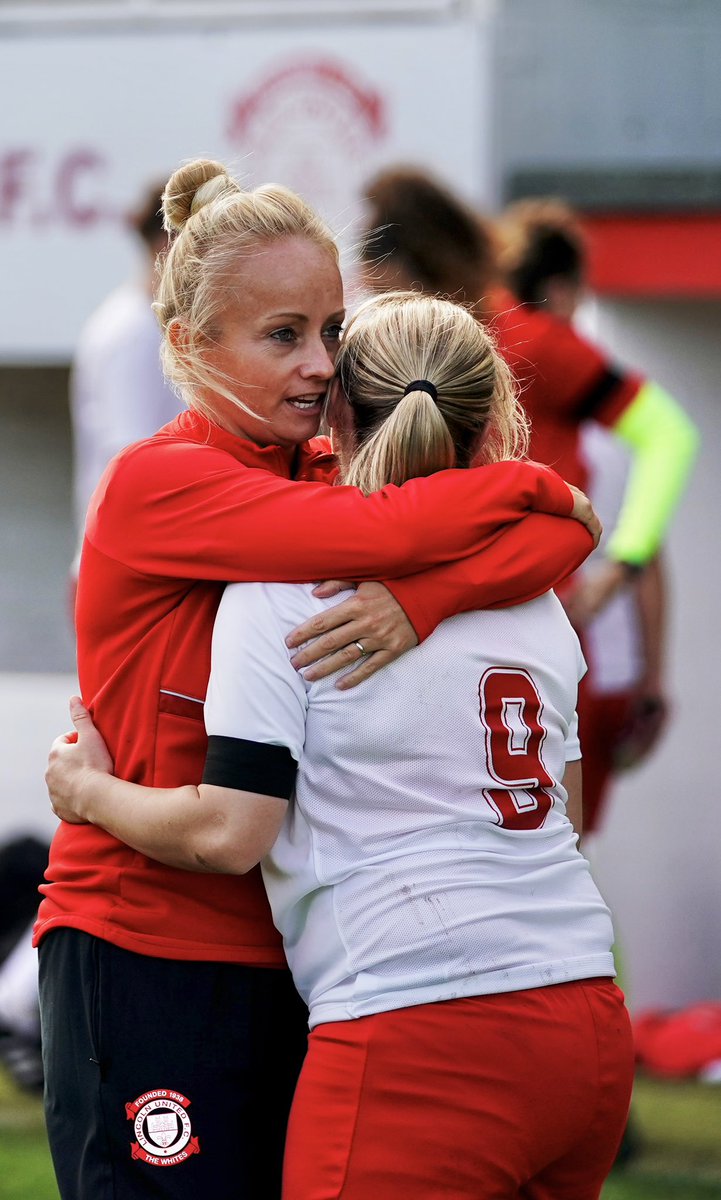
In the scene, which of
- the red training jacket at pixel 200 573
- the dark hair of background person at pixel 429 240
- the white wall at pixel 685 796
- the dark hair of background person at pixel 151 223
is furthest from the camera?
the white wall at pixel 685 796

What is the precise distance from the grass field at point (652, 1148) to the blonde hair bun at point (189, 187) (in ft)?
7.76

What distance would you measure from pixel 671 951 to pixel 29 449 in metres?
3.02

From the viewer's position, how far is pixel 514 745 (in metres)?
1.70

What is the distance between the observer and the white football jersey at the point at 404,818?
1.63 m

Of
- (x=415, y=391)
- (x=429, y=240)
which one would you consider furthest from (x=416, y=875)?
(x=429, y=240)

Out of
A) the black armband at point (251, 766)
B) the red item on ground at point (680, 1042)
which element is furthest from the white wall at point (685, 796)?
the black armband at point (251, 766)

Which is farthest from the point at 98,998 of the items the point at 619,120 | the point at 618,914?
the point at 619,120

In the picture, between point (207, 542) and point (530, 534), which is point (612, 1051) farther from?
point (207, 542)

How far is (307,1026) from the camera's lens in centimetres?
185

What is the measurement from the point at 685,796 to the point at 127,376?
2.36 metres

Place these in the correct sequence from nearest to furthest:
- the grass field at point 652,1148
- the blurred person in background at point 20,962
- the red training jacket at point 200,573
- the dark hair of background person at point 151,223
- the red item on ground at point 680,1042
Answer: the red training jacket at point 200,573 < the grass field at point 652,1148 < the dark hair of background person at point 151,223 < the blurred person in background at point 20,962 < the red item on ground at point 680,1042

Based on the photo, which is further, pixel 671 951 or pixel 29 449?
pixel 29 449

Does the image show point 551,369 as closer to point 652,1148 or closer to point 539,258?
point 539,258

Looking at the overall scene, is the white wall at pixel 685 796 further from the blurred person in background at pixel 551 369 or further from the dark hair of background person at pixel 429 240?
the dark hair of background person at pixel 429 240
